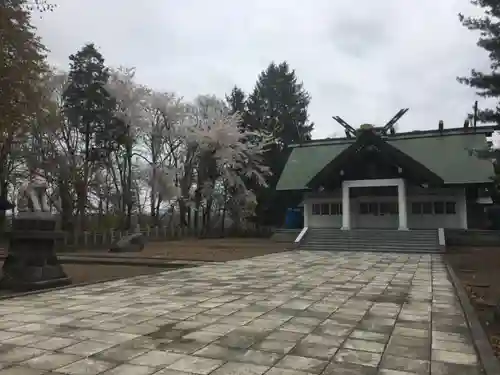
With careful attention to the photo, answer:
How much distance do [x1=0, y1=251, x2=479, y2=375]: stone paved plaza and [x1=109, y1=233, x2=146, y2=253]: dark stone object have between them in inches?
402

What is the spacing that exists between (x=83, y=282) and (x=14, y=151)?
57.7 feet

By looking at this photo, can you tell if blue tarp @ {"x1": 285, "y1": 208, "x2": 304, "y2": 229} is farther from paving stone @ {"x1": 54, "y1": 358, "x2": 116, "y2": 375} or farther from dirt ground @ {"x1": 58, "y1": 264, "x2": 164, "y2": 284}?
paving stone @ {"x1": 54, "y1": 358, "x2": 116, "y2": 375}

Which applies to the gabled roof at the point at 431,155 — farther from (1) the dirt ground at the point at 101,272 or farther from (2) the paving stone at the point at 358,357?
(2) the paving stone at the point at 358,357

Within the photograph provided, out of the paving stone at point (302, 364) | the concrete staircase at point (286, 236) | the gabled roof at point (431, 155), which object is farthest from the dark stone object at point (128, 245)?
the paving stone at point (302, 364)

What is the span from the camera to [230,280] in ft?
32.5

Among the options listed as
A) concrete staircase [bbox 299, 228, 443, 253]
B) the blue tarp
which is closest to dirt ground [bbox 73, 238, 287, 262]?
concrete staircase [bbox 299, 228, 443, 253]

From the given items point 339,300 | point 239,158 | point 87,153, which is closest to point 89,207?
point 87,153

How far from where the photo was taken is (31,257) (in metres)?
8.79

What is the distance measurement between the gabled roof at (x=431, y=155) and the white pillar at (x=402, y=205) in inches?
90.3

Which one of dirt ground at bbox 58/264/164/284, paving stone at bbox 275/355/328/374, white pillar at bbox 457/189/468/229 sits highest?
white pillar at bbox 457/189/468/229

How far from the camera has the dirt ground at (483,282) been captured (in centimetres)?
583

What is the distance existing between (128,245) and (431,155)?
61.9 feet

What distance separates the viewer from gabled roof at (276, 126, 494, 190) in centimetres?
2403

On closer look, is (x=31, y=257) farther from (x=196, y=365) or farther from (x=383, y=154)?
(x=383, y=154)
